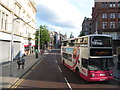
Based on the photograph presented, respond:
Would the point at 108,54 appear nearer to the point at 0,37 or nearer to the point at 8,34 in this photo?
the point at 0,37

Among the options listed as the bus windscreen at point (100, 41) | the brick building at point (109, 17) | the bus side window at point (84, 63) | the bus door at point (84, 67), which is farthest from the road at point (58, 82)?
the brick building at point (109, 17)

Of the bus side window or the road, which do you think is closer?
the road

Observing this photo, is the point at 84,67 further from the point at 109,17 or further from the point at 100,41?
the point at 109,17

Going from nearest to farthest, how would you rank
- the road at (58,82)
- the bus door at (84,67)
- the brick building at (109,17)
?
1. the road at (58,82)
2. the bus door at (84,67)
3. the brick building at (109,17)

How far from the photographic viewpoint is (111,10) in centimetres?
4881

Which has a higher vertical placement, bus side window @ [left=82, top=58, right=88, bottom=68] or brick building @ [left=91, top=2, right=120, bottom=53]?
brick building @ [left=91, top=2, right=120, bottom=53]

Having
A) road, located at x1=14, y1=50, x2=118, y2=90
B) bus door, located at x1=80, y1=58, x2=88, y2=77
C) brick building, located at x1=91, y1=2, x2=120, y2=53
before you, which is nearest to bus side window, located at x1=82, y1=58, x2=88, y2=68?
bus door, located at x1=80, y1=58, x2=88, y2=77

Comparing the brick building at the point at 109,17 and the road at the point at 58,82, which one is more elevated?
the brick building at the point at 109,17

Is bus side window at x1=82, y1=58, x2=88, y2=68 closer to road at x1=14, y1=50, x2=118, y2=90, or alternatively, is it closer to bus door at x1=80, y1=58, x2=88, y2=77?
bus door at x1=80, y1=58, x2=88, y2=77

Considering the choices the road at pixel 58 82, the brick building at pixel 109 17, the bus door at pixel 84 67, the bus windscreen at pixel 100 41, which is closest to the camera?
the road at pixel 58 82

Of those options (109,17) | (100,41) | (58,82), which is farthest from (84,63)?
(109,17)

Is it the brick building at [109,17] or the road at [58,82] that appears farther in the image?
the brick building at [109,17]

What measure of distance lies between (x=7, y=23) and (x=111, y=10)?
38.8 metres

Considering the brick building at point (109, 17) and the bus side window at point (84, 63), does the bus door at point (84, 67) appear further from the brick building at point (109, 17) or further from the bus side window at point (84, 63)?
the brick building at point (109, 17)
